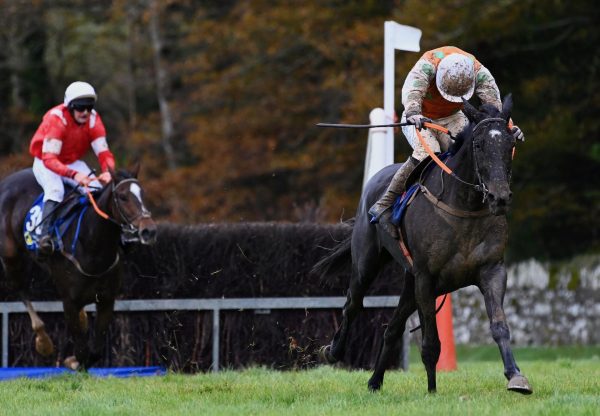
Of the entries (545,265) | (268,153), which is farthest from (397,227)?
(268,153)

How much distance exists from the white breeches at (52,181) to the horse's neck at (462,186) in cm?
437

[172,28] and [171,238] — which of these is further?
[172,28]

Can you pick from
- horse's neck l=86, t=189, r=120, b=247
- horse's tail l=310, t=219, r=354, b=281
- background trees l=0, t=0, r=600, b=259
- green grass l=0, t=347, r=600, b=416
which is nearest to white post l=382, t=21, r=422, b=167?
horse's tail l=310, t=219, r=354, b=281

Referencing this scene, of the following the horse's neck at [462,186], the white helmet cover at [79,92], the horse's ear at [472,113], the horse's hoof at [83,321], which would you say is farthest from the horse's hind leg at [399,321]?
the white helmet cover at [79,92]

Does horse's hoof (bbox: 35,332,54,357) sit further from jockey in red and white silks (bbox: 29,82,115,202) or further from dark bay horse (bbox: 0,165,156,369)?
jockey in red and white silks (bbox: 29,82,115,202)

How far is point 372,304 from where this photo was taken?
1175cm

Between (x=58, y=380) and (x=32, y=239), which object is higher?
(x=32, y=239)

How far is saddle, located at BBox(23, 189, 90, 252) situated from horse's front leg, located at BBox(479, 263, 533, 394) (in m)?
4.56

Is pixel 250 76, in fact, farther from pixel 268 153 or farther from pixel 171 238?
pixel 171 238

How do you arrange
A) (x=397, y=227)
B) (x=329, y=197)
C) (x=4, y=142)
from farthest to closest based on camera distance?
(x=4, y=142), (x=329, y=197), (x=397, y=227)

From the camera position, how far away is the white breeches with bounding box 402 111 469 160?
8633 millimetres

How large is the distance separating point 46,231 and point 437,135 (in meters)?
4.00

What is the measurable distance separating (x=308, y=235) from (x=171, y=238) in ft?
4.36

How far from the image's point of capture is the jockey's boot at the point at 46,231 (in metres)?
10.9
